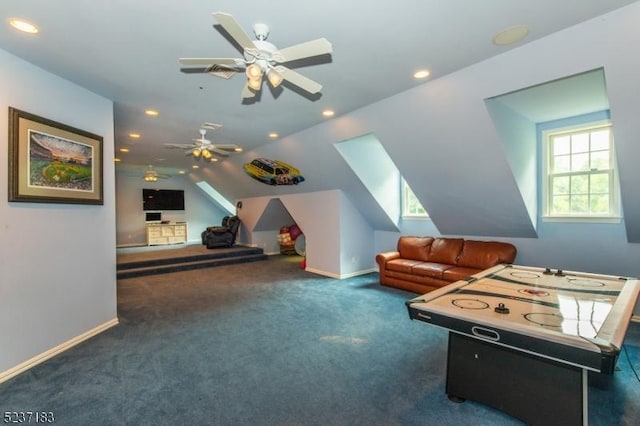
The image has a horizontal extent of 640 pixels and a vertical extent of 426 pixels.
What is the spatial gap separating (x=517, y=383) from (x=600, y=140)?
389 centimetres

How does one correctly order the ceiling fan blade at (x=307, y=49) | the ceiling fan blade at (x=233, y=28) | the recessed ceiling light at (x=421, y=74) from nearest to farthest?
1. the ceiling fan blade at (x=233, y=28)
2. the ceiling fan blade at (x=307, y=49)
3. the recessed ceiling light at (x=421, y=74)

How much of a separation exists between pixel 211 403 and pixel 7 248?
7.59ft

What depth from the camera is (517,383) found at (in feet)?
6.41

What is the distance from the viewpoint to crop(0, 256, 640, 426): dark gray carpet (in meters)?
2.11

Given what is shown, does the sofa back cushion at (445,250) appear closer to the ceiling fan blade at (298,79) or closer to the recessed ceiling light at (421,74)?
the recessed ceiling light at (421,74)

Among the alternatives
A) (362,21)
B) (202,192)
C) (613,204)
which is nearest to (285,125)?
(362,21)

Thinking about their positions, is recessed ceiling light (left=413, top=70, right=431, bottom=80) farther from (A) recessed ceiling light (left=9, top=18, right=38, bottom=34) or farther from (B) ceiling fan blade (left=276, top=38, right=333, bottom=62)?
(A) recessed ceiling light (left=9, top=18, right=38, bottom=34)

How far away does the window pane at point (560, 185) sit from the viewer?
4.30 metres

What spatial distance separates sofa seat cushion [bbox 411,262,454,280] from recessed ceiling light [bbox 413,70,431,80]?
2952 mm

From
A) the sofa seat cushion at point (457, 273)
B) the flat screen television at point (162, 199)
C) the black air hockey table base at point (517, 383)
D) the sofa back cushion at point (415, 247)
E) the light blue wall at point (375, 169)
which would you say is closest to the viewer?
Result: the black air hockey table base at point (517, 383)

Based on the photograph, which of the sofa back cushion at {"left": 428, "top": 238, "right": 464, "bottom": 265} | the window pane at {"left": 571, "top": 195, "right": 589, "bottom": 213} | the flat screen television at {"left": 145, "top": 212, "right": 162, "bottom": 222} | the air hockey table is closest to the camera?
the air hockey table

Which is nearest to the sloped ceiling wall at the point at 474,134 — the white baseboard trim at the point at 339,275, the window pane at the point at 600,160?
the window pane at the point at 600,160

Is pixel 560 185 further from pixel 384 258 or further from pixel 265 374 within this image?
pixel 265 374

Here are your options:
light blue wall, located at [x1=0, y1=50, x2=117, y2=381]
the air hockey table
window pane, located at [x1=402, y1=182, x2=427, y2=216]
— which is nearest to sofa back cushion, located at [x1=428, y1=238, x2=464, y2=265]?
window pane, located at [x1=402, y1=182, x2=427, y2=216]
